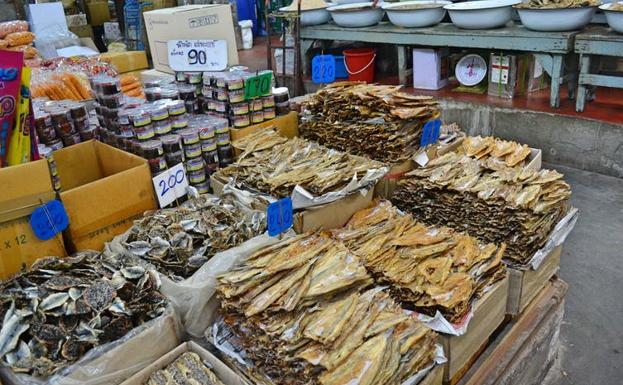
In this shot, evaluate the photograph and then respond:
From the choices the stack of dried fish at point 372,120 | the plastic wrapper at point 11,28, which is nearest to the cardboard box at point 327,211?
the stack of dried fish at point 372,120

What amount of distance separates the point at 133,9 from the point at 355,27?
5009 millimetres

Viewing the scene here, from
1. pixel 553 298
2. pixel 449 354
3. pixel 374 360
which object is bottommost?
pixel 553 298

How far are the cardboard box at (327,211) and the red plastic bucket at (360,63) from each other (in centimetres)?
410

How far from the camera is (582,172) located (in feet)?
14.9

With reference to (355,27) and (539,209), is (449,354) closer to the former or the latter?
(539,209)

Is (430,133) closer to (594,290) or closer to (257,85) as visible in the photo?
(257,85)

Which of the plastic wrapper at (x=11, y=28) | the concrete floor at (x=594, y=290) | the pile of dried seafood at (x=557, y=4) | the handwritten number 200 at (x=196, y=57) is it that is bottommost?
the concrete floor at (x=594, y=290)

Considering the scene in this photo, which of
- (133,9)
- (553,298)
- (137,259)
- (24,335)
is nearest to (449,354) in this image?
(553,298)

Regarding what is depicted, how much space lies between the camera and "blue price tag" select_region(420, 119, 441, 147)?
2.87 meters

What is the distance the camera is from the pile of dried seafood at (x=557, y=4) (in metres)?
4.37

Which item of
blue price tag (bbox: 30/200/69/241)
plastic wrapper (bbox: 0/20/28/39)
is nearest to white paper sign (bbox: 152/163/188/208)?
blue price tag (bbox: 30/200/69/241)

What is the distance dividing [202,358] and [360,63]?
5299mm

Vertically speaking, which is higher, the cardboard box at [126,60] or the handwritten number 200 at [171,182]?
the cardboard box at [126,60]

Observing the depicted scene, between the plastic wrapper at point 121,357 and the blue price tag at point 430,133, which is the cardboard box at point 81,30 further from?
the plastic wrapper at point 121,357
